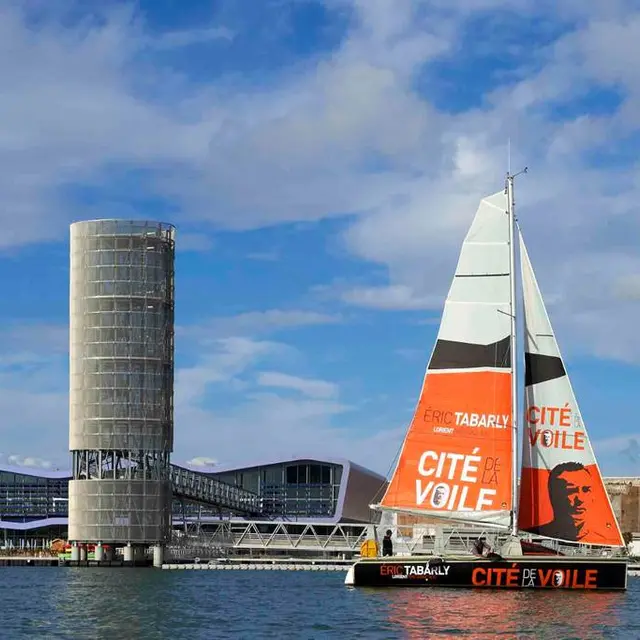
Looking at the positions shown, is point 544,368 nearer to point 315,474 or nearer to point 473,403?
point 473,403

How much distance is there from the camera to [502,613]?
1572 inches

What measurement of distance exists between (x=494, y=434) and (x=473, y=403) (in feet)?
4.07

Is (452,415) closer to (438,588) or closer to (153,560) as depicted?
(438,588)

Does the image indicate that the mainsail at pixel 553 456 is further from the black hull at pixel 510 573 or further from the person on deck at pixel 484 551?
the person on deck at pixel 484 551

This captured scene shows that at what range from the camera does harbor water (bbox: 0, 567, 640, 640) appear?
37469 millimetres

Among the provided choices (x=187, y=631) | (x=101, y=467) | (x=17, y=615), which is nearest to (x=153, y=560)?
(x=101, y=467)

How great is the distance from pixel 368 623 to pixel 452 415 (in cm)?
1043

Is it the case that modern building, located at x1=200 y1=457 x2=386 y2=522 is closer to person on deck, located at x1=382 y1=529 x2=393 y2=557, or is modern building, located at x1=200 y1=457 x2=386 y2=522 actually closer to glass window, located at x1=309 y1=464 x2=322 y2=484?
glass window, located at x1=309 y1=464 x2=322 y2=484

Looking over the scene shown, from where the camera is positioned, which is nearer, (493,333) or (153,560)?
(493,333)

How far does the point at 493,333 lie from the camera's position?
1866 inches

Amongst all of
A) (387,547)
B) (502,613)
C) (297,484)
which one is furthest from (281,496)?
(502,613)

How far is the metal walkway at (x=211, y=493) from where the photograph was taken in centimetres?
11269

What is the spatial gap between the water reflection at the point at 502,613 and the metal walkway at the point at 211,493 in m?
63.9

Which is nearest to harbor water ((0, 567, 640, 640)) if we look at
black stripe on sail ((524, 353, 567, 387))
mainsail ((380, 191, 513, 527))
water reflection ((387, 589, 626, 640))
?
water reflection ((387, 589, 626, 640))
